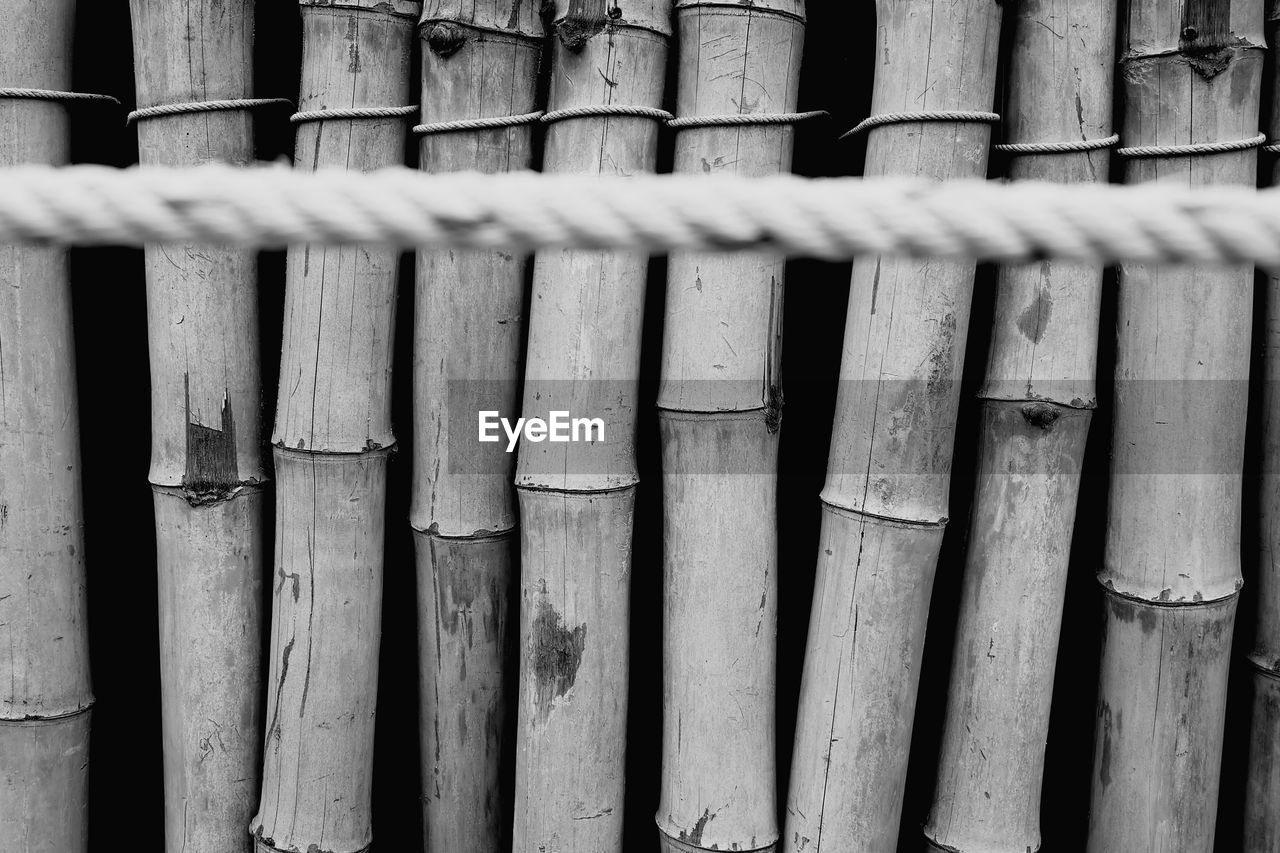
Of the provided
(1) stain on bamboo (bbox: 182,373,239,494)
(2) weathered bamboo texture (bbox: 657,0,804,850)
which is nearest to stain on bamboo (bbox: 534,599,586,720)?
(2) weathered bamboo texture (bbox: 657,0,804,850)

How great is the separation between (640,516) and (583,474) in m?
0.17

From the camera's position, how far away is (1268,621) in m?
1.16

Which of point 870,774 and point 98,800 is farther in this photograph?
point 98,800

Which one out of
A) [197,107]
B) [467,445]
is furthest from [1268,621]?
[197,107]

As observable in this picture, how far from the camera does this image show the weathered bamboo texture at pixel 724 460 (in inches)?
42.9

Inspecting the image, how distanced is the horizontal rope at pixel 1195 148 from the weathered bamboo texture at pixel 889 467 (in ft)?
0.57

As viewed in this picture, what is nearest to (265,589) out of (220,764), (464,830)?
(220,764)

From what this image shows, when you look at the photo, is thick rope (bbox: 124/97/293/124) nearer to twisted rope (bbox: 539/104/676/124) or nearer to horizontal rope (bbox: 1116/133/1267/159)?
twisted rope (bbox: 539/104/676/124)

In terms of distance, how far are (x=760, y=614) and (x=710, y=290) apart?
359 millimetres

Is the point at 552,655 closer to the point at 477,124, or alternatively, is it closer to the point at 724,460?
the point at 724,460

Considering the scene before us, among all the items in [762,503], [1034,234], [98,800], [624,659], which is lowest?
[98,800]

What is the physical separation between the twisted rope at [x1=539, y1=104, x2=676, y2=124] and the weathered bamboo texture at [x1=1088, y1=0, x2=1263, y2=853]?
0.51m

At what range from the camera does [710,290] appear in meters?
1.09

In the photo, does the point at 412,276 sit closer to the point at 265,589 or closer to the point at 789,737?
the point at 265,589
